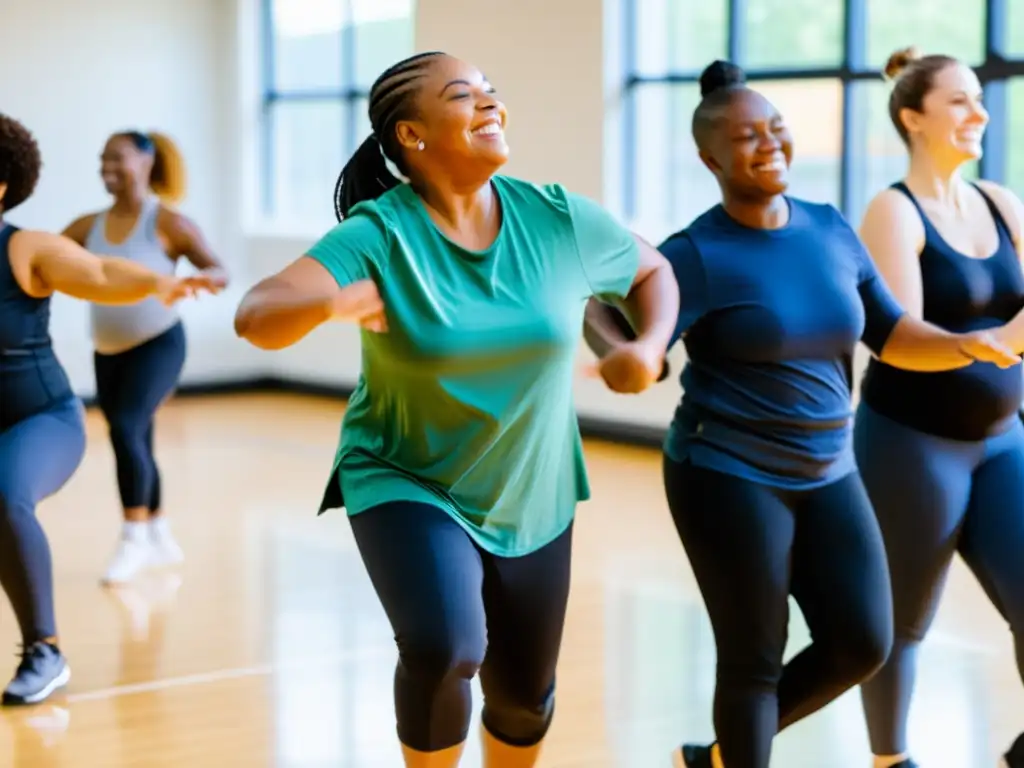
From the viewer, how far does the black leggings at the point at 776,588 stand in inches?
121

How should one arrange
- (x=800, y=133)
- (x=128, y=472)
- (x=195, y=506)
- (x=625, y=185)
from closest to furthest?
1. (x=128, y=472)
2. (x=195, y=506)
3. (x=800, y=133)
4. (x=625, y=185)

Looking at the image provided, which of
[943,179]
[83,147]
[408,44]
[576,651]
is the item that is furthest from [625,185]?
[943,179]

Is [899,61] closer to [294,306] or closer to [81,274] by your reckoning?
[294,306]

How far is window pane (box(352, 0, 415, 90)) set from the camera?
10.3 meters

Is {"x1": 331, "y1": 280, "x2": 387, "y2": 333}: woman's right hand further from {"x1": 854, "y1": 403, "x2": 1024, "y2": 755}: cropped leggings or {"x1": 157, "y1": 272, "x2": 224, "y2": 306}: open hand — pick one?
{"x1": 157, "y1": 272, "x2": 224, "y2": 306}: open hand

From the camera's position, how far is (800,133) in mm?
8148

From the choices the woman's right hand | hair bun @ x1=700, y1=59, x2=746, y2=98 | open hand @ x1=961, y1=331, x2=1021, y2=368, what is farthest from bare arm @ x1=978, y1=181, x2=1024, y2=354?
the woman's right hand

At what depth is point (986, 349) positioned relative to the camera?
10.5 ft

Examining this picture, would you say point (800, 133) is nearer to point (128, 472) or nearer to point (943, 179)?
point (128, 472)

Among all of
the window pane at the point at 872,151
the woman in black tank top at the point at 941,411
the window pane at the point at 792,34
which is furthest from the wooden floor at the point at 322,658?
the window pane at the point at 792,34

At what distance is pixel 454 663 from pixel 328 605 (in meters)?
2.94

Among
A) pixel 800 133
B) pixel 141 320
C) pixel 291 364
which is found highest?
pixel 800 133

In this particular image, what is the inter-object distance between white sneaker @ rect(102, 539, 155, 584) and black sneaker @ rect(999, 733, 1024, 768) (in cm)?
336

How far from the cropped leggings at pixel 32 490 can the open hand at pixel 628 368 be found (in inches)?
79.7
